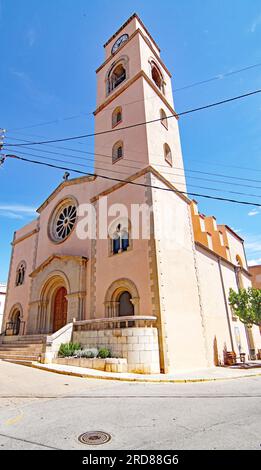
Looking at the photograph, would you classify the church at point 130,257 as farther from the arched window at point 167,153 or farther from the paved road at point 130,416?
the paved road at point 130,416

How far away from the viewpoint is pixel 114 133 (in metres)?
17.3

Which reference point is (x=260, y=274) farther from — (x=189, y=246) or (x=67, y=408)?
(x=67, y=408)

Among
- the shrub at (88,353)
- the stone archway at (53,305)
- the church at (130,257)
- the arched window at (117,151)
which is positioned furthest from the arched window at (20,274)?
the shrub at (88,353)

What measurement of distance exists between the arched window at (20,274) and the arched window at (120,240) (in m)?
10.0

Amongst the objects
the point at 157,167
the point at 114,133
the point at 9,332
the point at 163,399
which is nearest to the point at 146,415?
the point at 163,399

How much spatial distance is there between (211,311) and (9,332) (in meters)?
13.6

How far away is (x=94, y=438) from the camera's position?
345 centimetres

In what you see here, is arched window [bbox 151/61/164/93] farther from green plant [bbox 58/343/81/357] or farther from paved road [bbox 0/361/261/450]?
paved road [bbox 0/361/261/450]

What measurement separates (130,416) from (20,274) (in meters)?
18.7

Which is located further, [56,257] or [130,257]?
[56,257]

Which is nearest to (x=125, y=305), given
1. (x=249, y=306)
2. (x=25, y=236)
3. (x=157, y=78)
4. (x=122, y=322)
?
(x=122, y=322)

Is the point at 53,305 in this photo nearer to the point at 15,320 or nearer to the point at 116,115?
the point at 15,320

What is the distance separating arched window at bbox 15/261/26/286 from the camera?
804 inches

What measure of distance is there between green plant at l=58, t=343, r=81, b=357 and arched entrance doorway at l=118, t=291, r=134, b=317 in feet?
7.77
